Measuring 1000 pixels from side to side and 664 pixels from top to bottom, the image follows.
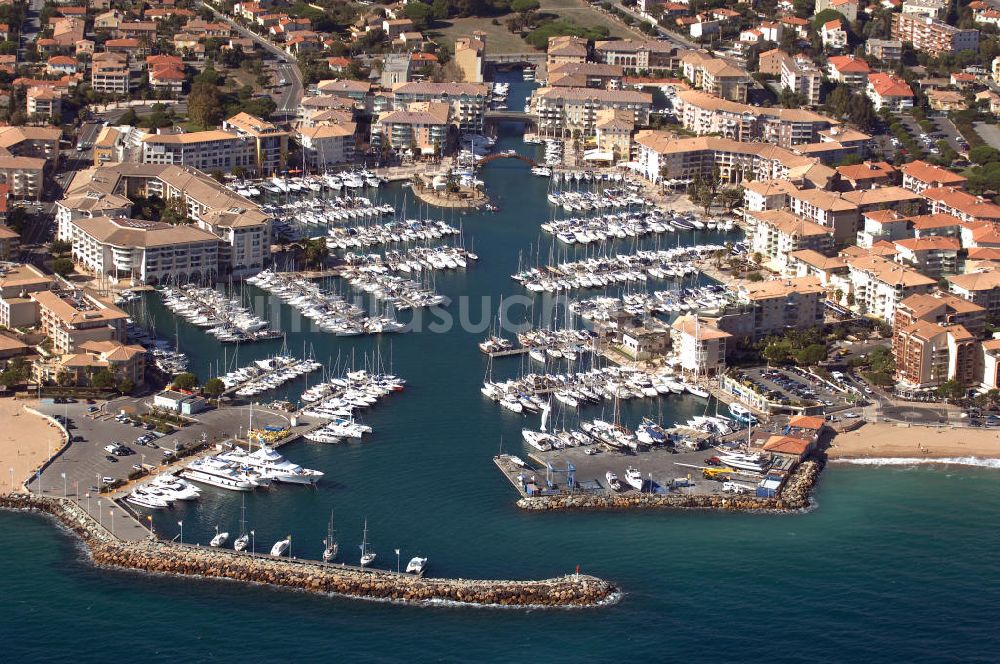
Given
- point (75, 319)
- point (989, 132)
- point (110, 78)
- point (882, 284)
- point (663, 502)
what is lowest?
point (663, 502)

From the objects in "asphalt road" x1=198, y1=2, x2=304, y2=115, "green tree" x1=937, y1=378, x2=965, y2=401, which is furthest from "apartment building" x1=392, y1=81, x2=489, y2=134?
"green tree" x1=937, y1=378, x2=965, y2=401

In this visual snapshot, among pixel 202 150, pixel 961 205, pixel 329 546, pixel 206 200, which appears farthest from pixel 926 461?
pixel 202 150

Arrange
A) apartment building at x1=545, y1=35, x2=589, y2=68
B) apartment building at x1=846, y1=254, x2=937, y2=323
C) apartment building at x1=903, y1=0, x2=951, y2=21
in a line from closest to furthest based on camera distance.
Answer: apartment building at x1=846, y1=254, x2=937, y2=323, apartment building at x1=545, y1=35, x2=589, y2=68, apartment building at x1=903, y1=0, x2=951, y2=21

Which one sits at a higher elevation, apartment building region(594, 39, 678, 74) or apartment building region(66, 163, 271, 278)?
apartment building region(594, 39, 678, 74)

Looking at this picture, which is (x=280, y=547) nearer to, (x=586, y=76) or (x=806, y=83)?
(x=586, y=76)

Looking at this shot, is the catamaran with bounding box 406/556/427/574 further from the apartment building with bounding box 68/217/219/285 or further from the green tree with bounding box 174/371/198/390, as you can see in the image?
the apartment building with bounding box 68/217/219/285

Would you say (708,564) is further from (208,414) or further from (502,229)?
(502,229)

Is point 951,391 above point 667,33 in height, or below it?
below
